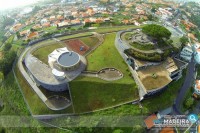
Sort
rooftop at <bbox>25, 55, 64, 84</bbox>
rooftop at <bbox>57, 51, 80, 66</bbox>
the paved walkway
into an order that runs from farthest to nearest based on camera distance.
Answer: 1. rooftop at <bbox>57, 51, 80, 66</bbox>
2. rooftop at <bbox>25, 55, 64, 84</bbox>
3. the paved walkway

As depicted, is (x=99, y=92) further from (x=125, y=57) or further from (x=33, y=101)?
(x=33, y=101)

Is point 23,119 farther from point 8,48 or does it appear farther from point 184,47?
point 184,47

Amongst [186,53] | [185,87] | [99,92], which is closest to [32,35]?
[99,92]

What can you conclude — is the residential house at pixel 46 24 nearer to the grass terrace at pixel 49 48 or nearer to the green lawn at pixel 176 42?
the grass terrace at pixel 49 48

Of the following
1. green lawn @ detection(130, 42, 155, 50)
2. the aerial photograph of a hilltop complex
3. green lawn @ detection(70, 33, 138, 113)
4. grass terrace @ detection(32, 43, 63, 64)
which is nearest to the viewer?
the aerial photograph of a hilltop complex

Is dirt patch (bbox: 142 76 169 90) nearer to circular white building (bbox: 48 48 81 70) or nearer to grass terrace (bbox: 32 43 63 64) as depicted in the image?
circular white building (bbox: 48 48 81 70)

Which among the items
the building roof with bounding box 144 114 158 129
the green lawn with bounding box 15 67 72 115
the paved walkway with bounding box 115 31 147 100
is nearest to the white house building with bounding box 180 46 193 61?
the paved walkway with bounding box 115 31 147 100
